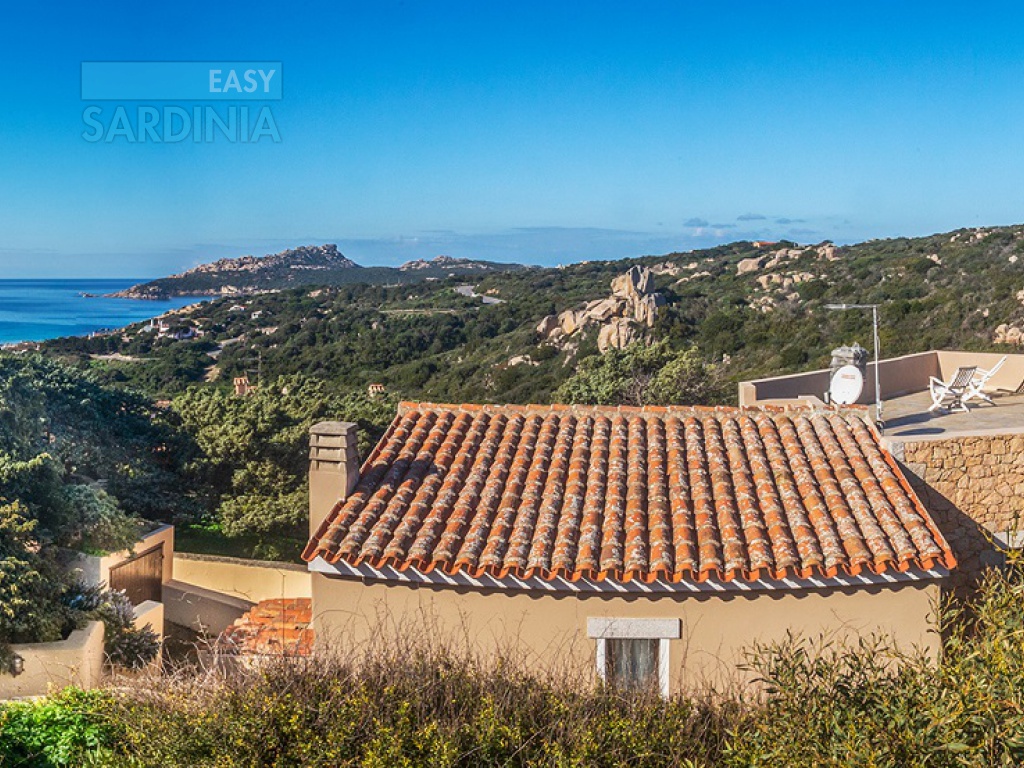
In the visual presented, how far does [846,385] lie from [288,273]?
8756 centimetres

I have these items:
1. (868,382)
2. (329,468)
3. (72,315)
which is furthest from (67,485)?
(72,315)

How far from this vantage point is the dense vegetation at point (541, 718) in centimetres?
469

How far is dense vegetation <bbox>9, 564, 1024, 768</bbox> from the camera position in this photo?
4.69 m

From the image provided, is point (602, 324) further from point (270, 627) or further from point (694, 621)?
point (694, 621)

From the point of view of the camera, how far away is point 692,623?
28.0 ft

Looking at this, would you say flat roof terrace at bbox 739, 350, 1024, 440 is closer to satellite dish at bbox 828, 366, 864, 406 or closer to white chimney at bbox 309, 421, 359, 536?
satellite dish at bbox 828, 366, 864, 406

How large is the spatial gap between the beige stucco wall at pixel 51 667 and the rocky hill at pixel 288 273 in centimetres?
7547

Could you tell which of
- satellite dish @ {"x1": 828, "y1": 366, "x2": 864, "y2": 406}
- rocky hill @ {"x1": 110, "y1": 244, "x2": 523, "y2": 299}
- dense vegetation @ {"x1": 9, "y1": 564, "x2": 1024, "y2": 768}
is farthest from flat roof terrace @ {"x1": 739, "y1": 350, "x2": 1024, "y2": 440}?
rocky hill @ {"x1": 110, "y1": 244, "x2": 523, "y2": 299}

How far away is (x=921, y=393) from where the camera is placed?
1795 cm

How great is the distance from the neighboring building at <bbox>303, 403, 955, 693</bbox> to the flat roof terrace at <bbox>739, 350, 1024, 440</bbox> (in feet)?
8.84

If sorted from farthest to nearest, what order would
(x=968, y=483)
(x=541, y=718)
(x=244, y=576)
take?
(x=244, y=576)
(x=968, y=483)
(x=541, y=718)

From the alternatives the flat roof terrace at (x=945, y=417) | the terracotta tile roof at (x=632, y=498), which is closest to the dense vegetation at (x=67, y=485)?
the terracotta tile roof at (x=632, y=498)

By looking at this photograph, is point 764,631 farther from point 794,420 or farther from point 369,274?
point 369,274

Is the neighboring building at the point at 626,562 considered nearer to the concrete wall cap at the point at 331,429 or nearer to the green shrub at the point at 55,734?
the concrete wall cap at the point at 331,429
